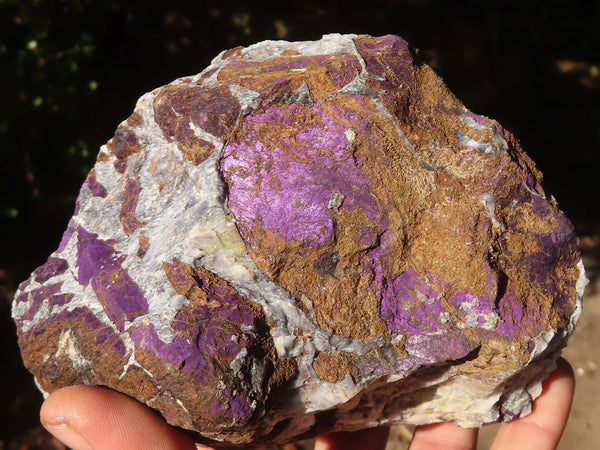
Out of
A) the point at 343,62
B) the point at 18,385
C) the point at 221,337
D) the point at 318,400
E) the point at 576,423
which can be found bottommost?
the point at 576,423


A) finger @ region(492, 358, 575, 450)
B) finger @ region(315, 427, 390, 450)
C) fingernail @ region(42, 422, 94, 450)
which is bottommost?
finger @ region(315, 427, 390, 450)

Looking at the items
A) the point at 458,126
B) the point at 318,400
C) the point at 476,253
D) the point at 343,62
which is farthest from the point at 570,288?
the point at 343,62

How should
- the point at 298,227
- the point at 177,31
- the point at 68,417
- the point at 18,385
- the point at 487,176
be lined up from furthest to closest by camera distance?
the point at 177,31 → the point at 18,385 → the point at 487,176 → the point at 298,227 → the point at 68,417

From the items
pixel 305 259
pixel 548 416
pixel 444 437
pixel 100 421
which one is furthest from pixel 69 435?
pixel 548 416

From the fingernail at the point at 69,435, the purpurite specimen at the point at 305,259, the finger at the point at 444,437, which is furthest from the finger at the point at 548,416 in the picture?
the fingernail at the point at 69,435

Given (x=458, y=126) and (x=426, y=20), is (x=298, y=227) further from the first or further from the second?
(x=426, y=20)

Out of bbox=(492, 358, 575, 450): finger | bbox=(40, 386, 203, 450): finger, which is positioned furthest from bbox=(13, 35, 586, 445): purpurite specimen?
bbox=(492, 358, 575, 450): finger

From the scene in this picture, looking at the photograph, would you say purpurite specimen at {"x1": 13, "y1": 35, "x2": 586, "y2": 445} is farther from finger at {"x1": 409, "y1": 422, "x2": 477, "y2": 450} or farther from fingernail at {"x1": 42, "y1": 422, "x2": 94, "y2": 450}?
finger at {"x1": 409, "y1": 422, "x2": 477, "y2": 450}
